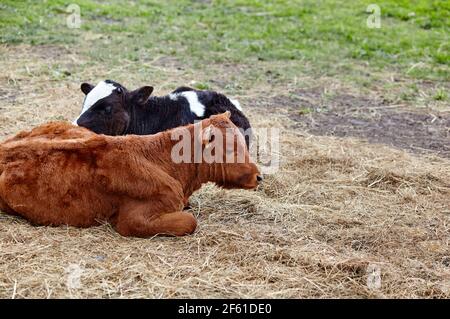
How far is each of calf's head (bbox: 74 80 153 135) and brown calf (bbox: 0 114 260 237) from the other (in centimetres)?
135

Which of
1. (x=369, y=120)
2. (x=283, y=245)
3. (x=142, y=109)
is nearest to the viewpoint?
(x=283, y=245)

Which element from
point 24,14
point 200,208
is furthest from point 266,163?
point 24,14

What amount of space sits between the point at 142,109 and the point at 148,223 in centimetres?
231

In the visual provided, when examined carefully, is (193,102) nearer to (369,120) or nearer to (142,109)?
(142,109)

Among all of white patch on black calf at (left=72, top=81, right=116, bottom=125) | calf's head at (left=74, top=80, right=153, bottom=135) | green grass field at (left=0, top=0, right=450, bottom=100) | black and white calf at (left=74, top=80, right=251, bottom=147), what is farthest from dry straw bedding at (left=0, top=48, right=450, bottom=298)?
green grass field at (left=0, top=0, right=450, bottom=100)

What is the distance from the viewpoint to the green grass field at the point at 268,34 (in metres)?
11.6

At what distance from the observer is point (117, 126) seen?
734 centimetres

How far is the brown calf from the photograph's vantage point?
562 cm

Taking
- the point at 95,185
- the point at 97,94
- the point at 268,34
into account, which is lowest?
the point at 95,185

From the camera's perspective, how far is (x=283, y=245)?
5.72 meters

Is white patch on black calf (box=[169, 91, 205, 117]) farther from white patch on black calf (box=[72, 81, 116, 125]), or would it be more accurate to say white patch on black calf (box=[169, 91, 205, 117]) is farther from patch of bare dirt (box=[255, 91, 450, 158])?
patch of bare dirt (box=[255, 91, 450, 158])

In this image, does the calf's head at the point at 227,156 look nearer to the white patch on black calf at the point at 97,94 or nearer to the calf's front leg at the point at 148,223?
the calf's front leg at the point at 148,223

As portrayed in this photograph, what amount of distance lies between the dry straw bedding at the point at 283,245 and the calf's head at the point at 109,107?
4.01 feet

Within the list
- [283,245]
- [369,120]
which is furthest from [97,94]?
[369,120]
